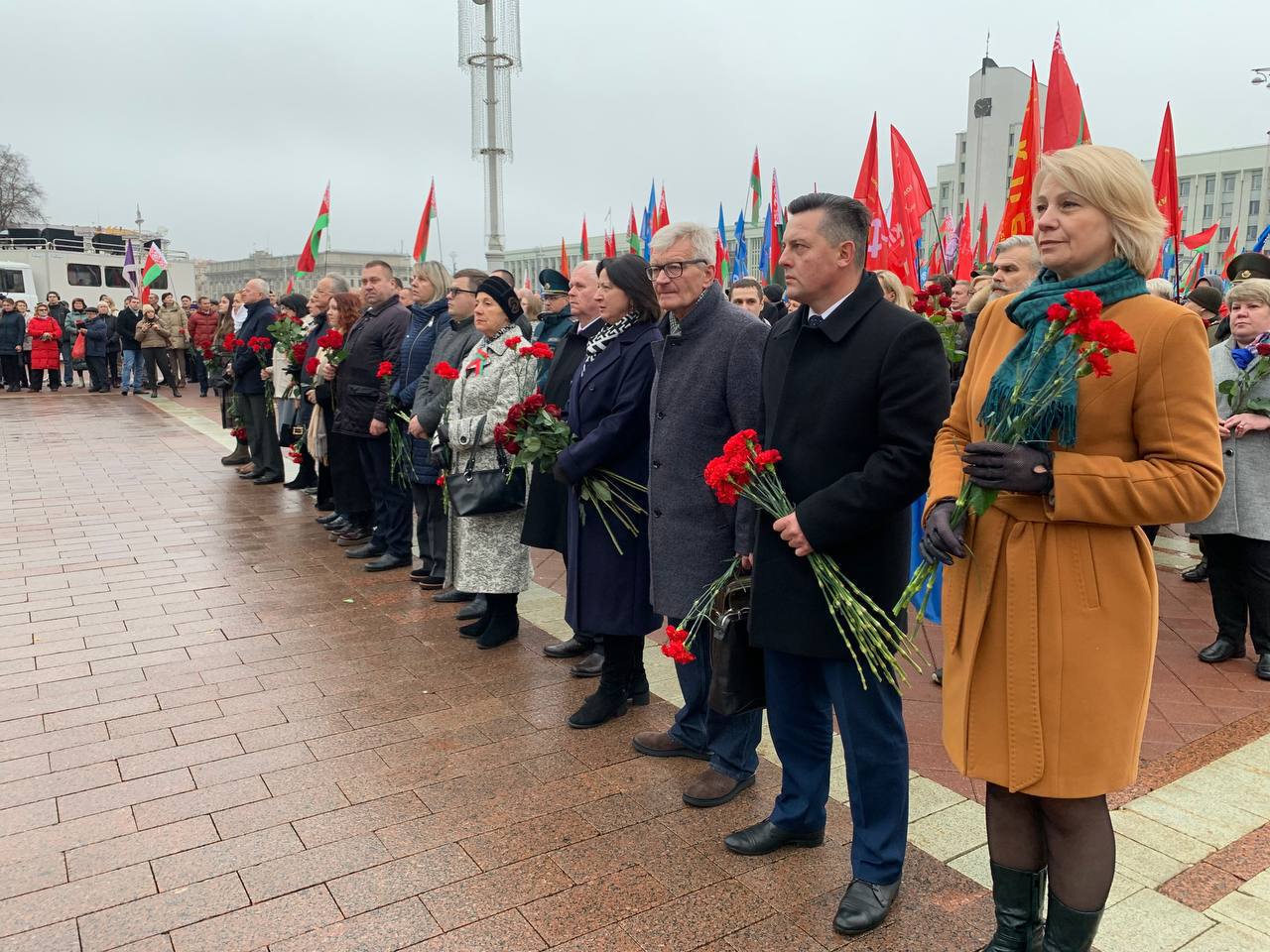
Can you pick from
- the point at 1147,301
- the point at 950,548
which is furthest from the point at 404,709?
the point at 1147,301

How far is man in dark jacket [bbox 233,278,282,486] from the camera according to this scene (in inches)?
408

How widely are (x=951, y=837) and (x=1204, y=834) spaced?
0.84 metres

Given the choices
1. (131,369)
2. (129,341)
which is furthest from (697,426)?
(131,369)

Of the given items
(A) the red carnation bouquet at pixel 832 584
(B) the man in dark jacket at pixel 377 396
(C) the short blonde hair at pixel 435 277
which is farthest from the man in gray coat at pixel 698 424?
(B) the man in dark jacket at pixel 377 396

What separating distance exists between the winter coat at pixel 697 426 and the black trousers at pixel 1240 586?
2968 mm

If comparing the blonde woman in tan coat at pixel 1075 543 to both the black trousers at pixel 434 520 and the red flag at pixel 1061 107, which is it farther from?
the red flag at pixel 1061 107

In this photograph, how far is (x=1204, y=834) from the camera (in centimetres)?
326

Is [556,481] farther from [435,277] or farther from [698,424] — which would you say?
[435,277]

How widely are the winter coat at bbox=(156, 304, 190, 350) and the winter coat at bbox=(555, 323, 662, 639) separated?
775 inches

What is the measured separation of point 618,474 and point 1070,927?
242 centimetres

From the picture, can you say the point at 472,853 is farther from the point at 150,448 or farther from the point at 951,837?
the point at 150,448

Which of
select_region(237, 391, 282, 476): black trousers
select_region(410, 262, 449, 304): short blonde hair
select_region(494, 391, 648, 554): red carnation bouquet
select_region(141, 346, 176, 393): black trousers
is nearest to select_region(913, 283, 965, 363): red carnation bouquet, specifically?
select_region(494, 391, 648, 554): red carnation bouquet

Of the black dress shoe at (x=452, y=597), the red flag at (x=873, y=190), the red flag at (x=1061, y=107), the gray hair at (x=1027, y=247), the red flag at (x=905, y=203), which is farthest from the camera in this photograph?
the red flag at (x=873, y=190)

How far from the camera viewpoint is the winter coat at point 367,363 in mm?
7008
